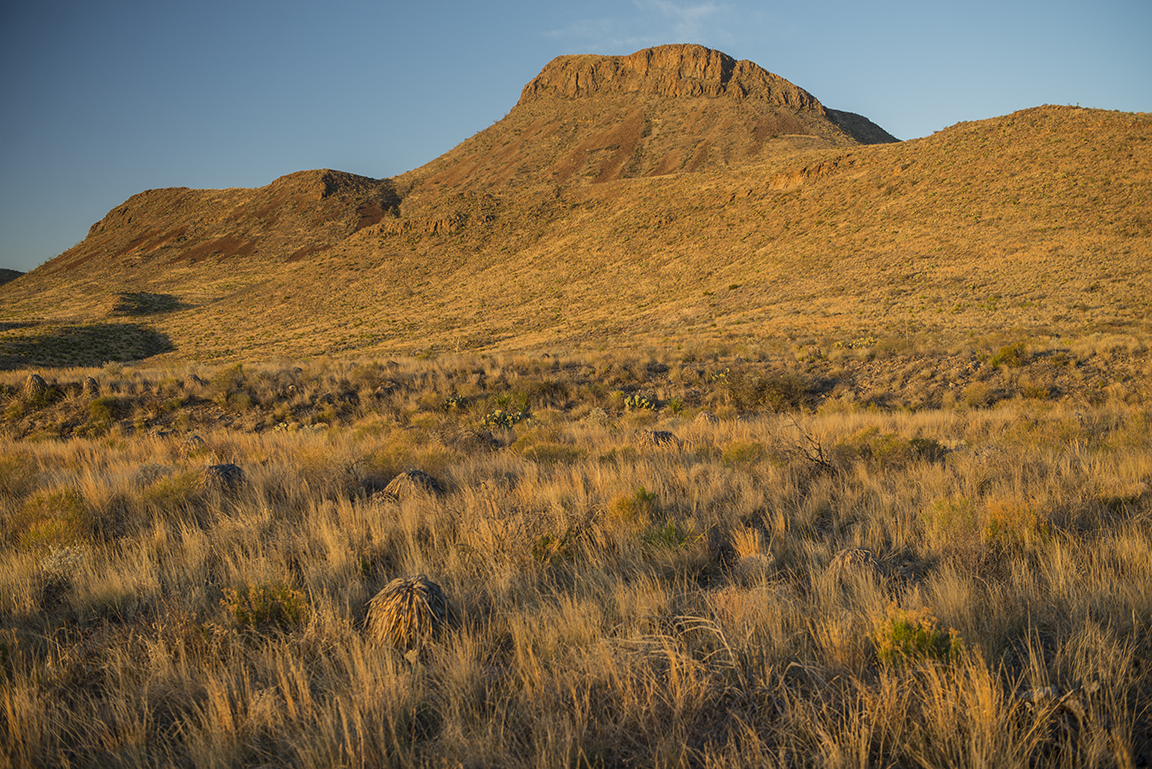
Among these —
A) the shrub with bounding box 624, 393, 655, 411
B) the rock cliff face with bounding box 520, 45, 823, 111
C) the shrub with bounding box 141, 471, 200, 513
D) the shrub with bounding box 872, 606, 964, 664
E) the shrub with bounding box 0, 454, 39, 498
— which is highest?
the rock cliff face with bounding box 520, 45, 823, 111

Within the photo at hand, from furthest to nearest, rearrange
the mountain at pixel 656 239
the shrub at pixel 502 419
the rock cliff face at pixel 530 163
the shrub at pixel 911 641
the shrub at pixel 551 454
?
1. the rock cliff face at pixel 530 163
2. the mountain at pixel 656 239
3. the shrub at pixel 502 419
4. the shrub at pixel 551 454
5. the shrub at pixel 911 641

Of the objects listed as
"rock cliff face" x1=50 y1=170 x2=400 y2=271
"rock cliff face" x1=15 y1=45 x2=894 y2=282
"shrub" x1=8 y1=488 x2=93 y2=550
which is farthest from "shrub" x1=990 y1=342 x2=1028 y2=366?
"rock cliff face" x1=50 y1=170 x2=400 y2=271

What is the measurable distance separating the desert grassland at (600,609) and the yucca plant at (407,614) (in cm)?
11

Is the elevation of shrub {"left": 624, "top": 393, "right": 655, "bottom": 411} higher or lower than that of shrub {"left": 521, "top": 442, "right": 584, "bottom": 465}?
lower

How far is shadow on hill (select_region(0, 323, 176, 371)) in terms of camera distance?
34.3 metres

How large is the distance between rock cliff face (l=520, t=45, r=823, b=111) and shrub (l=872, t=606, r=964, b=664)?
103782 millimetres

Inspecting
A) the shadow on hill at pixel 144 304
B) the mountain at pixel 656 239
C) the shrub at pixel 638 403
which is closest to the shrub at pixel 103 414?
the shrub at pixel 638 403

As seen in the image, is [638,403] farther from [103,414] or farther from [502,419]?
[103,414]

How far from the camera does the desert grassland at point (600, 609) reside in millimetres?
1979

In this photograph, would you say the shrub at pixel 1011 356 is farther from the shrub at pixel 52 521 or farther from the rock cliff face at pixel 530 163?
the rock cliff face at pixel 530 163

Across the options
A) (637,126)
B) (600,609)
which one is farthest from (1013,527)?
(637,126)

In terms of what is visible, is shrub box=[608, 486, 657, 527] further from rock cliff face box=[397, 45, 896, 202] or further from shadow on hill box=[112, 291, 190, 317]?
rock cliff face box=[397, 45, 896, 202]

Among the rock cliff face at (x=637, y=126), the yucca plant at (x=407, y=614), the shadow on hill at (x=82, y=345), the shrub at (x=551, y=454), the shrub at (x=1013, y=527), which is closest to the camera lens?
the yucca plant at (x=407, y=614)

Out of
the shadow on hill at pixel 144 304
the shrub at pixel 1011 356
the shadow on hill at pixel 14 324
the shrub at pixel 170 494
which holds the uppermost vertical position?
the shadow on hill at pixel 144 304
